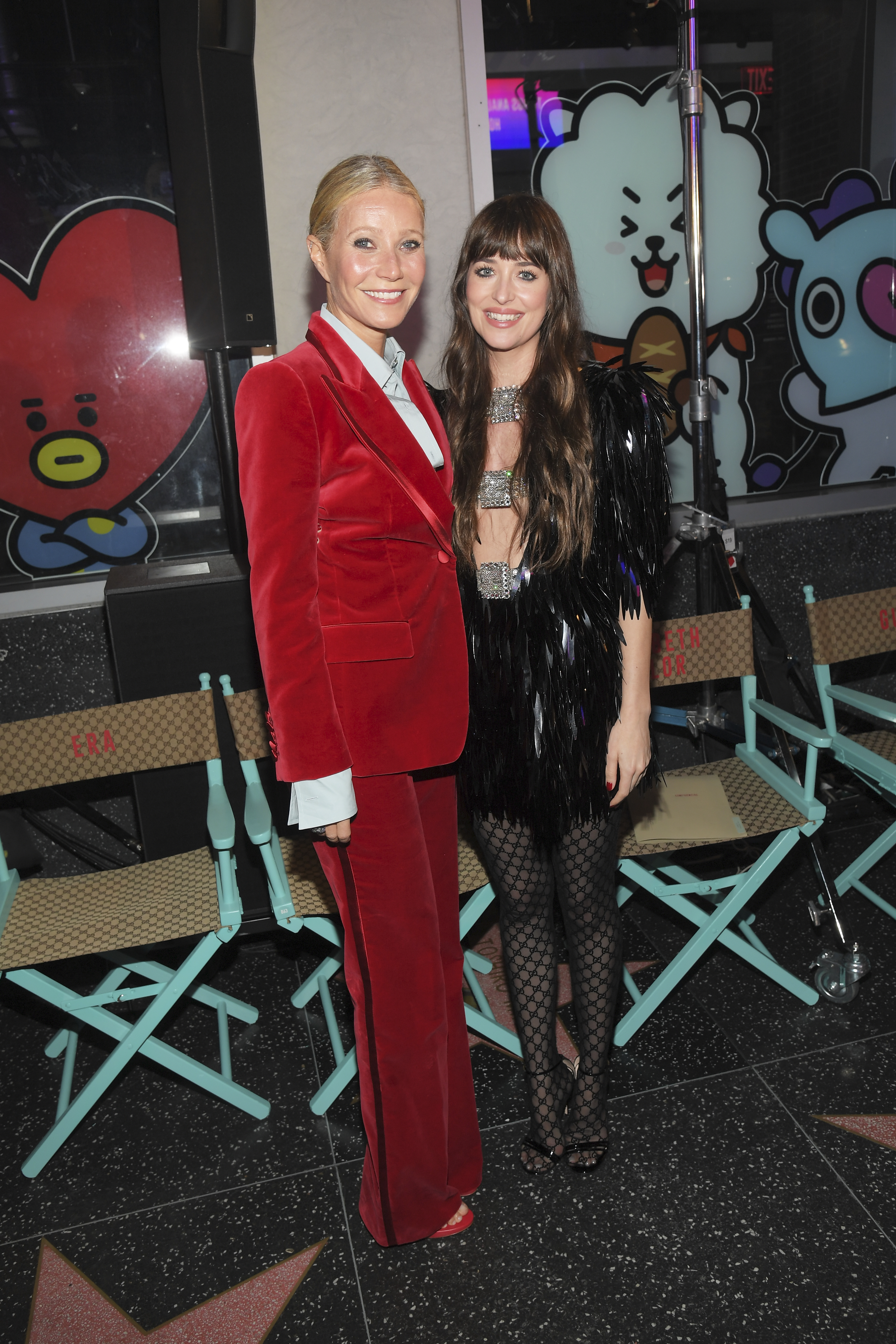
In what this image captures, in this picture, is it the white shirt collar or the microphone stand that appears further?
the microphone stand

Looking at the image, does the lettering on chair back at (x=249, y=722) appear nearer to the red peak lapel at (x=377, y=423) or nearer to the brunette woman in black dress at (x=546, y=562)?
the brunette woman in black dress at (x=546, y=562)

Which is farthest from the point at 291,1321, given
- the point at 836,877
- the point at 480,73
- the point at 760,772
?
the point at 480,73

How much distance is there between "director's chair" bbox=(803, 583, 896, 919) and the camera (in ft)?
7.87

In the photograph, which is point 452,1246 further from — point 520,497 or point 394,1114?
point 520,497

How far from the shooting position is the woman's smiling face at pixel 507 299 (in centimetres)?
153

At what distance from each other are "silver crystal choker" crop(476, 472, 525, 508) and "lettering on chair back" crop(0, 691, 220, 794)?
3.14 feet

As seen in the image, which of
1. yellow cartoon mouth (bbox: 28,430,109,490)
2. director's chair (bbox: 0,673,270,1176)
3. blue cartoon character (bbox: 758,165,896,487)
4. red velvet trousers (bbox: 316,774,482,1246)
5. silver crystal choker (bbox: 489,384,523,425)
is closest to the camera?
red velvet trousers (bbox: 316,774,482,1246)

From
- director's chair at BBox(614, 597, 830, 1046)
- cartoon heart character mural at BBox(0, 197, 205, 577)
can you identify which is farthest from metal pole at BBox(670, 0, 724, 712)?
cartoon heart character mural at BBox(0, 197, 205, 577)

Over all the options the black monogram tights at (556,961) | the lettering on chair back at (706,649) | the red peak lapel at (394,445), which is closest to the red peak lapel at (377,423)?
the red peak lapel at (394,445)

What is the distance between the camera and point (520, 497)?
158 cm

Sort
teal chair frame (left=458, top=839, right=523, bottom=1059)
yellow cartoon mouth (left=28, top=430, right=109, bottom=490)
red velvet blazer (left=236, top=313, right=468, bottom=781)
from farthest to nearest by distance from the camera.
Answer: yellow cartoon mouth (left=28, top=430, right=109, bottom=490), teal chair frame (left=458, top=839, right=523, bottom=1059), red velvet blazer (left=236, top=313, right=468, bottom=781)

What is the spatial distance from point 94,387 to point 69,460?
8.9 inches

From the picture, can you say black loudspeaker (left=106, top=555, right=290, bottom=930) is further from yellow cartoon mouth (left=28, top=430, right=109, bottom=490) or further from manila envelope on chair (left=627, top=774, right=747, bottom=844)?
manila envelope on chair (left=627, top=774, right=747, bottom=844)

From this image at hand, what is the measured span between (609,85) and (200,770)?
7.94ft
